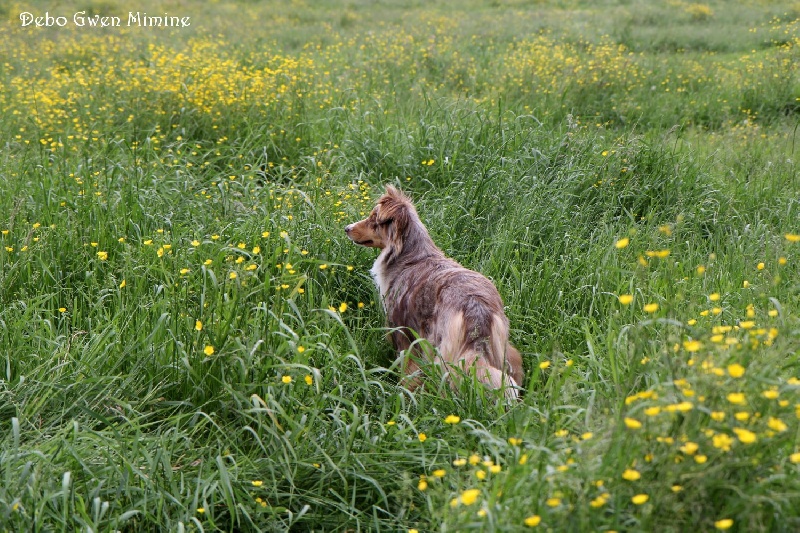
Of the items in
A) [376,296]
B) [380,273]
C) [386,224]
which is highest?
[386,224]

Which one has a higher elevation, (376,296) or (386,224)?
(386,224)

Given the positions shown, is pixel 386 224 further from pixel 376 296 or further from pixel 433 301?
pixel 433 301

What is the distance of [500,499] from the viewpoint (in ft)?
6.95

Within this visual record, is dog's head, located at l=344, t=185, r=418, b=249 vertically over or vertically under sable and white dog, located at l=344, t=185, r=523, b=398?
over

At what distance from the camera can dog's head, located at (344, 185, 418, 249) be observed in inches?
157

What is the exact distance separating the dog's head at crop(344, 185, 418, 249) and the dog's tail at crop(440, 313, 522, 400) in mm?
783

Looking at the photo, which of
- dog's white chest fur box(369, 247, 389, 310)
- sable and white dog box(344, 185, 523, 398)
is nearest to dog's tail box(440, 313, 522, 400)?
sable and white dog box(344, 185, 523, 398)

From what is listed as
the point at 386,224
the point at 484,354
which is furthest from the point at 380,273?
the point at 484,354

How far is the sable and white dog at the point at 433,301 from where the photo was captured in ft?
10.6

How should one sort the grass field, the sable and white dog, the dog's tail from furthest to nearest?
1. the sable and white dog
2. the dog's tail
3. the grass field

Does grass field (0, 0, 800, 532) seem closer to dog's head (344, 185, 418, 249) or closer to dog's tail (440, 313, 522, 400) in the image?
dog's tail (440, 313, 522, 400)

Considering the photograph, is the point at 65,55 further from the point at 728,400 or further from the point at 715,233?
the point at 728,400

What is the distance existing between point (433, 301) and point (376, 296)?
0.56m

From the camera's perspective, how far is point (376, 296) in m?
4.09
